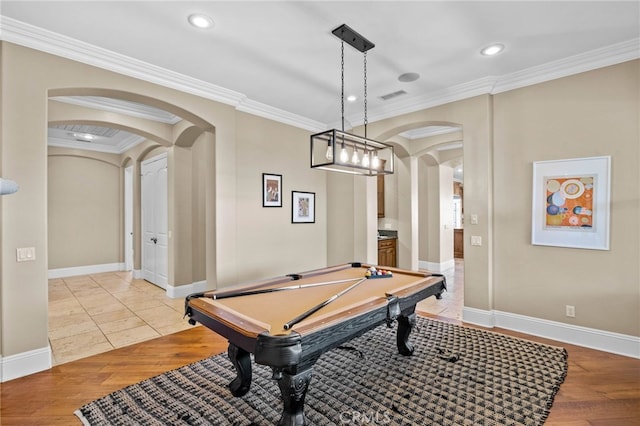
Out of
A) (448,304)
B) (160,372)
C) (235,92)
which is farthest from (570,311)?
(235,92)

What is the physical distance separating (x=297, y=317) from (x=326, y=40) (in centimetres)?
249

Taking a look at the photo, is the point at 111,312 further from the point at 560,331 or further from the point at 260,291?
the point at 560,331

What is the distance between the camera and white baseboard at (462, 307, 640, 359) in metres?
3.02

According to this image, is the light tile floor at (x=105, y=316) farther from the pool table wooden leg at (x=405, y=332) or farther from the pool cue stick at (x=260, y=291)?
the pool table wooden leg at (x=405, y=332)

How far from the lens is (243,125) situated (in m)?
4.49

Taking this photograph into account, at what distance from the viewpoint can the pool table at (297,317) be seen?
1650 millimetres

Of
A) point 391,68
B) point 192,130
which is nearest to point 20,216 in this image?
point 192,130

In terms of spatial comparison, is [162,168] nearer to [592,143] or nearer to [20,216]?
[20,216]

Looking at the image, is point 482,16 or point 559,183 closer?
point 482,16

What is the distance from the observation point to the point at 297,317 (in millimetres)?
1891

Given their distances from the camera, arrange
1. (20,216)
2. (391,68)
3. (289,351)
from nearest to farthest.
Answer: (289,351) → (20,216) → (391,68)

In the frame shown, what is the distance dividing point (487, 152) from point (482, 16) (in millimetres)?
1718

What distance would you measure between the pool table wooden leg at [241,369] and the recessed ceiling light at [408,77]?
133 inches

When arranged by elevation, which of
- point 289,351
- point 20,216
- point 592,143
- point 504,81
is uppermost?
point 504,81
